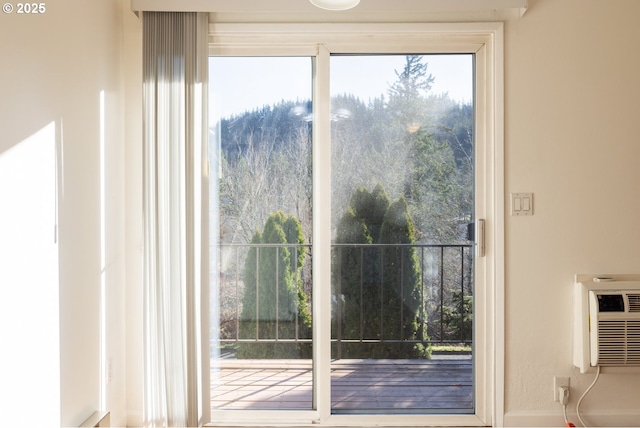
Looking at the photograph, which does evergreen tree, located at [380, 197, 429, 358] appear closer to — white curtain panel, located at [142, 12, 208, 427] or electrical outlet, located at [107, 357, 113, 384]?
white curtain panel, located at [142, 12, 208, 427]

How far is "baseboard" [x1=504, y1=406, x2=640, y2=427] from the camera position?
104 inches

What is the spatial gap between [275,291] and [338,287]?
344mm

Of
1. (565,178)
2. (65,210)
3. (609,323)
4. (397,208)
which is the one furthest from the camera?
(397,208)

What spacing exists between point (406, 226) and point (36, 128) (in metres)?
1.79

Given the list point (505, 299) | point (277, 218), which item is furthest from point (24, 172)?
point (505, 299)

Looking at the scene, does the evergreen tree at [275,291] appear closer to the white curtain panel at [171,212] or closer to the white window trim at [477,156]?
the white window trim at [477,156]

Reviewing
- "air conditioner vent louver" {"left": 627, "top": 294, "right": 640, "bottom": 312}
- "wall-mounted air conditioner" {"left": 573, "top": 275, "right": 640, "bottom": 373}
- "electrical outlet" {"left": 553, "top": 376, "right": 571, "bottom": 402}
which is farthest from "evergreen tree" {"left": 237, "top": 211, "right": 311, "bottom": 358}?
"air conditioner vent louver" {"left": 627, "top": 294, "right": 640, "bottom": 312}

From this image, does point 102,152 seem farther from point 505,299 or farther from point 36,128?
point 505,299

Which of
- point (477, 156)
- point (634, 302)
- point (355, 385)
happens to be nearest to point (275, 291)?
point (355, 385)

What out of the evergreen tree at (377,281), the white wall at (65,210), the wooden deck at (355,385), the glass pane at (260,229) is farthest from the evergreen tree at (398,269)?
the white wall at (65,210)

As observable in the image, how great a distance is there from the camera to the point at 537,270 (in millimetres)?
2654

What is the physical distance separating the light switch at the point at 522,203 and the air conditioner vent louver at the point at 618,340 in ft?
2.13

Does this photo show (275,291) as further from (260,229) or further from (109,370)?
(109,370)

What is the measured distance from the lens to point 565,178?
104 inches
